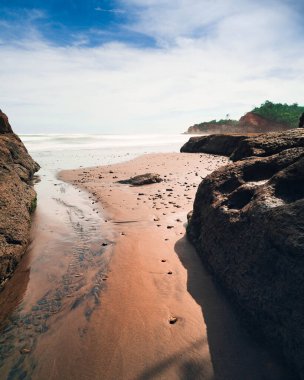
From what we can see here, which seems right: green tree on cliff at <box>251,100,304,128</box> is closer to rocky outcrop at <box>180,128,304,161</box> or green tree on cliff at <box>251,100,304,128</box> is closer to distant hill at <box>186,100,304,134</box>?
distant hill at <box>186,100,304,134</box>

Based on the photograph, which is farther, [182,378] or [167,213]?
[167,213]

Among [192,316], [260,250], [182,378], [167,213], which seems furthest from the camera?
[167,213]

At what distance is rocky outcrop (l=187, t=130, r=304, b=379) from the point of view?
2.47 meters

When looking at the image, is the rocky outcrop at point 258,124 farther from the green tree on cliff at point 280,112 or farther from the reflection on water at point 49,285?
the reflection on water at point 49,285

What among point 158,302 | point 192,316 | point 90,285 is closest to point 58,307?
point 90,285

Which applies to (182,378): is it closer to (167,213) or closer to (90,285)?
(90,285)

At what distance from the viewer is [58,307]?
351 centimetres

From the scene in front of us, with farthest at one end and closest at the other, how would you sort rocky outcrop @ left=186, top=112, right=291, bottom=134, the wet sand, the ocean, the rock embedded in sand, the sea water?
rocky outcrop @ left=186, top=112, right=291, bottom=134
the ocean
the rock embedded in sand
the sea water
the wet sand

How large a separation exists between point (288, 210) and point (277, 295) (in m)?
0.80

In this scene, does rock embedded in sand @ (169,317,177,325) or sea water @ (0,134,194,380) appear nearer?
sea water @ (0,134,194,380)

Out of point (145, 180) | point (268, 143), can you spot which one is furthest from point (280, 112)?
point (268, 143)

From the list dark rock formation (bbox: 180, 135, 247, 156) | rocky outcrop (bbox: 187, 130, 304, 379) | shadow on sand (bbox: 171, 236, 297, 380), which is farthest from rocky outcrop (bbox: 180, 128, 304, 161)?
dark rock formation (bbox: 180, 135, 247, 156)

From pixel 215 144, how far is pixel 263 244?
17.8 metres

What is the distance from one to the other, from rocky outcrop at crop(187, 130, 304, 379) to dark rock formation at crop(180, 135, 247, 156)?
13.4m
